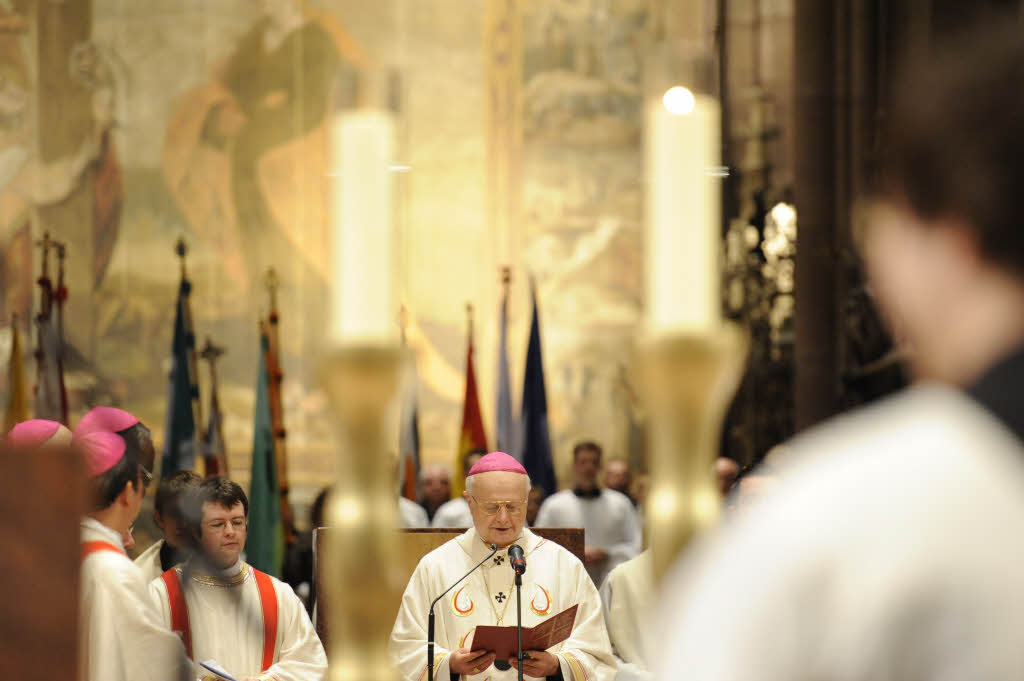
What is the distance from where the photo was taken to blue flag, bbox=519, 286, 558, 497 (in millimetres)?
12617

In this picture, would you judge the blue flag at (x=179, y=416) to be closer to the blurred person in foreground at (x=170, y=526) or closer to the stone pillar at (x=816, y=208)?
the stone pillar at (x=816, y=208)

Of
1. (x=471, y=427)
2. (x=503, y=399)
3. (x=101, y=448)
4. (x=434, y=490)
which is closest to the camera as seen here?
(x=101, y=448)

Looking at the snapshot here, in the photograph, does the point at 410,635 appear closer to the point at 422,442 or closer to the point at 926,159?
the point at 926,159

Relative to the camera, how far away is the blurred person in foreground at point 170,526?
5.84 m

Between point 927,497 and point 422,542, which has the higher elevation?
point 927,497

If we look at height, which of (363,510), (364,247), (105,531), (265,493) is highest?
(364,247)

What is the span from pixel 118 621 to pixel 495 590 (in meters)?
2.47

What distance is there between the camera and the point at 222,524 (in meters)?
5.68

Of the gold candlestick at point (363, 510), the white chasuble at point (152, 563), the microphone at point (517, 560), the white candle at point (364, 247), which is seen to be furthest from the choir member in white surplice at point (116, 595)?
the white candle at point (364, 247)

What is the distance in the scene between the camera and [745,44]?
14.1 m

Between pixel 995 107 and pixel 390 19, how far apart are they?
16319 mm

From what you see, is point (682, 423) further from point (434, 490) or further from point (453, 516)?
point (434, 490)

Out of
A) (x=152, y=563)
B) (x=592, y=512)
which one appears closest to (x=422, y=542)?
(x=152, y=563)

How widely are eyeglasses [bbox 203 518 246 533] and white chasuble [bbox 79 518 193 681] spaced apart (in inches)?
59.3
